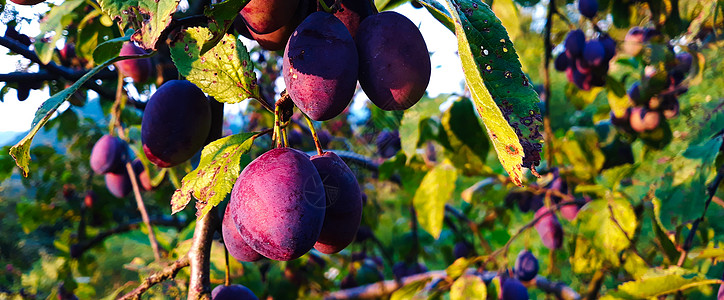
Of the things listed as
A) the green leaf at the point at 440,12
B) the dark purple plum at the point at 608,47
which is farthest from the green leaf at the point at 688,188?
the green leaf at the point at 440,12

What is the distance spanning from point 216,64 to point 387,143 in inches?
61.1

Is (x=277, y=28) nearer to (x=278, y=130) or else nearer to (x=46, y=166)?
(x=278, y=130)

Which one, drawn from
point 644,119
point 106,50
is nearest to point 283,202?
point 106,50

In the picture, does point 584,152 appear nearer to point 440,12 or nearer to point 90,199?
point 440,12

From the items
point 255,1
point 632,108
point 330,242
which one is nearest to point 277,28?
point 255,1

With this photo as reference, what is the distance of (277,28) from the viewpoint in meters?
0.46

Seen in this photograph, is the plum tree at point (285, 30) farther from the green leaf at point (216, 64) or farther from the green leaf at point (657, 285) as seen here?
the green leaf at point (657, 285)

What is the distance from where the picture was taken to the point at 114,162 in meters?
1.29

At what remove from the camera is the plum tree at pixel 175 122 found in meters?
0.57

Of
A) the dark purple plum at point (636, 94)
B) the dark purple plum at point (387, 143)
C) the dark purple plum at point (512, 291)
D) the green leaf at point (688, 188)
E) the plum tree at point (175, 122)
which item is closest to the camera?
the plum tree at point (175, 122)

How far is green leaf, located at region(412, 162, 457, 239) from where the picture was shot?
1.26m

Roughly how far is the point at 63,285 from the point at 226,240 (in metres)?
1.42

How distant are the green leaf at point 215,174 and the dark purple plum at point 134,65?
601mm

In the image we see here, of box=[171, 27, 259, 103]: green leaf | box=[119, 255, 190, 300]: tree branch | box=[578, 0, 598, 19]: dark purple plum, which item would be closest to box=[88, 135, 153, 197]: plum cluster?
box=[119, 255, 190, 300]: tree branch
